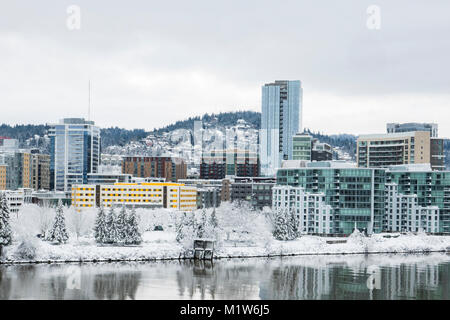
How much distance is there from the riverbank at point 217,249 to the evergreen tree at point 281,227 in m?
1.94

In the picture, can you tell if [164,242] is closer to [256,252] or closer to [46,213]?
[256,252]

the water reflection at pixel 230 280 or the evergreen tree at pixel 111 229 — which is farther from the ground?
the evergreen tree at pixel 111 229

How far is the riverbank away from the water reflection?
3.47 m

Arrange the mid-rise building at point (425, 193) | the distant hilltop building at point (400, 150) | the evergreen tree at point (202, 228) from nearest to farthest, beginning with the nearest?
1. the evergreen tree at point (202, 228)
2. the mid-rise building at point (425, 193)
3. the distant hilltop building at point (400, 150)

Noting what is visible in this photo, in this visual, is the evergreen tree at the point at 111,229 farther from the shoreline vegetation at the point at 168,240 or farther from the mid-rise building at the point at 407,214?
the mid-rise building at the point at 407,214

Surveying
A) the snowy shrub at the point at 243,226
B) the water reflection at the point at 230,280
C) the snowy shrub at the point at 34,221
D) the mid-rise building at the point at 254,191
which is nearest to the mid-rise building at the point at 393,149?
the mid-rise building at the point at 254,191

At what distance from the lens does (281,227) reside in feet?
355

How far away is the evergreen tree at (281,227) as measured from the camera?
107688mm

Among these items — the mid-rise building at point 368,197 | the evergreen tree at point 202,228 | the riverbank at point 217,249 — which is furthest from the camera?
the mid-rise building at point 368,197

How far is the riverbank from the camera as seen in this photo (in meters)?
83.8

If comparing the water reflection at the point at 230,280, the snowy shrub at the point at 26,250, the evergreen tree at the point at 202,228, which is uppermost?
→ the evergreen tree at the point at 202,228

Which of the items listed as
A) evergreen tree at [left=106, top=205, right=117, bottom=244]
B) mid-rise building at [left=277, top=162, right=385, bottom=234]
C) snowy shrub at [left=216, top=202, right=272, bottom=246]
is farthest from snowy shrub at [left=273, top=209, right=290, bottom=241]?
evergreen tree at [left=106, top=205, right=117, bottom=244]

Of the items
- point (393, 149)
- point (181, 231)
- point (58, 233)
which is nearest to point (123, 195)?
point (181, 231)

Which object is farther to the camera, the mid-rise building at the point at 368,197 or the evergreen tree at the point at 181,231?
the mid-rise building at the point at 368,197
